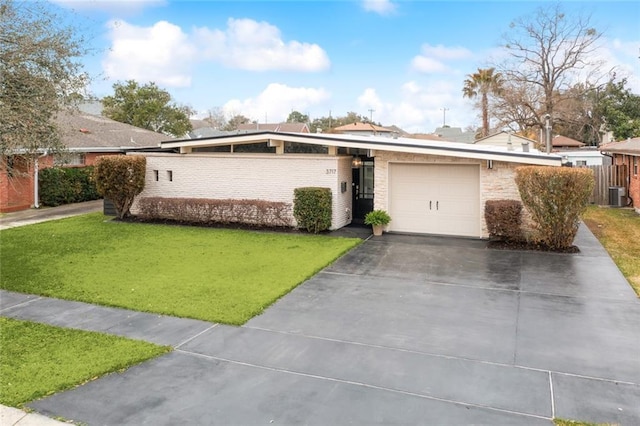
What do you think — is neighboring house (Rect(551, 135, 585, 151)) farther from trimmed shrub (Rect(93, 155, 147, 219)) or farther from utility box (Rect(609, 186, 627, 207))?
trimmed shrub (Rect(93, 155, 147, 219))

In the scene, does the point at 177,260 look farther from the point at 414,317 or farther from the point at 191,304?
the point at 414,317

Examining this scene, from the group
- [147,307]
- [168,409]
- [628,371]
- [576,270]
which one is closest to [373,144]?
[576,270]

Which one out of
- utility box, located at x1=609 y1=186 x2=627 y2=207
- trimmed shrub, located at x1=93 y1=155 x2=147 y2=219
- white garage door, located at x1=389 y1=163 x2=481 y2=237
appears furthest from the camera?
utility box, located at x1=609 y1=186 x2=627 y2=207

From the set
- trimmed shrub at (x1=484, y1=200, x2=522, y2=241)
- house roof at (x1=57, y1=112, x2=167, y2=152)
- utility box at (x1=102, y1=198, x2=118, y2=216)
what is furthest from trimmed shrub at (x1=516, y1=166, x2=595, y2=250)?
house roof at (x1=57, y1=112, x2=167, y2=152)

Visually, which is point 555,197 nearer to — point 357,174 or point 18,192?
point 357,174

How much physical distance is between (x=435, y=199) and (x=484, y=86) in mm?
35727

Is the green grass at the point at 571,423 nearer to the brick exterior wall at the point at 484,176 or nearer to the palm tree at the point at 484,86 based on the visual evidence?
the brick exterior wall at the point at 484,176

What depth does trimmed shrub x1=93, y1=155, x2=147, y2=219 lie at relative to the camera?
16.2 m

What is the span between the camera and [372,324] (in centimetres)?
714

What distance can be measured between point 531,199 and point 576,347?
20.7 ft

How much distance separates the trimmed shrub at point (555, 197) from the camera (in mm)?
11477

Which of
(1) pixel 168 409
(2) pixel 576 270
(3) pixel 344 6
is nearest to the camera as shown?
(1) pixel 168 409

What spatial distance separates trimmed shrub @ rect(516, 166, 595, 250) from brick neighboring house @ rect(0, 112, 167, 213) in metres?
10.8

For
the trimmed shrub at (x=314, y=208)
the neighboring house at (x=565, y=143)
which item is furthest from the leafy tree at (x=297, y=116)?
the trimmed shrub at (x=314, y=208)
